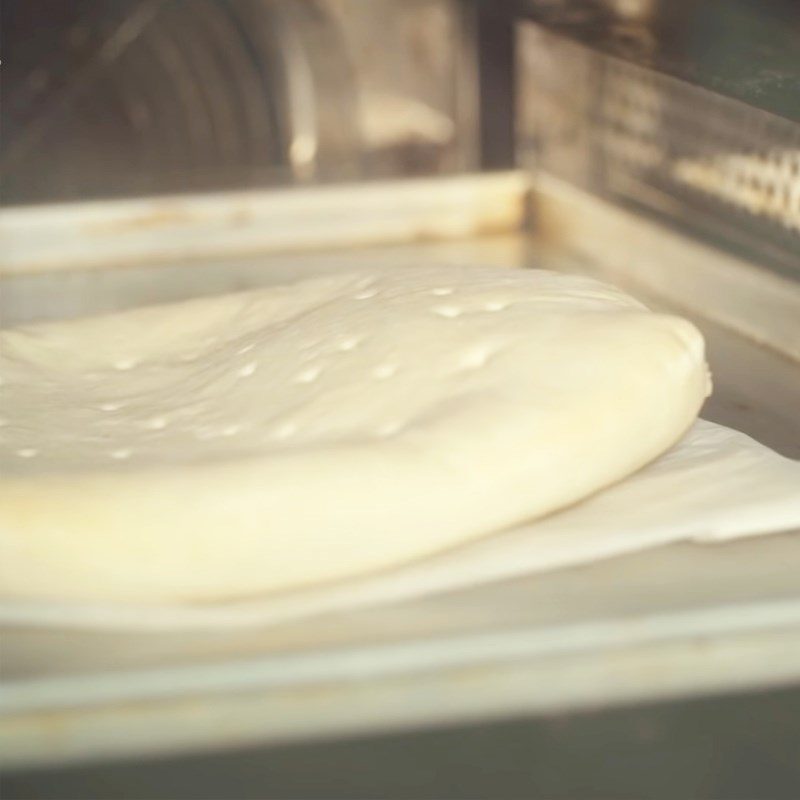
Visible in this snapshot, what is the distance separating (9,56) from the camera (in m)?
1.60

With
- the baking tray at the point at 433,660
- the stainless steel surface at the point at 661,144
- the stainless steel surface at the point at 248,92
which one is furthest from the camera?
the stainless steel surface at the point at 248,92

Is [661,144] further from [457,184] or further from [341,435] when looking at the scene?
[341,435]

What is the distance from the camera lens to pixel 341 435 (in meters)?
0.66

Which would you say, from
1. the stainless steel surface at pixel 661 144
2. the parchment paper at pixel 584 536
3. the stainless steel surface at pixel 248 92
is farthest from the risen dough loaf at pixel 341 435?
the stainless steel surface at pixel 248 92

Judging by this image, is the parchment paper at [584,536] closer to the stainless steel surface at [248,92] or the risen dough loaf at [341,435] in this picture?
the risen dough loaf at [341,435]

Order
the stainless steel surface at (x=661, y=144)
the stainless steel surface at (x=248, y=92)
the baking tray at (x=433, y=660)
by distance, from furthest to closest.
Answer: the stainless steel surface at (x=248, y=92) < the stainless steel surface at (x=661, y=144) < the baking tray at (x=433, y=660)

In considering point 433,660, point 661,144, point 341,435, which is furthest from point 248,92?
point 433,660

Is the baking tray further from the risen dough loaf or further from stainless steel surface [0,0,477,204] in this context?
stainless steel surface [0,0,477,204]

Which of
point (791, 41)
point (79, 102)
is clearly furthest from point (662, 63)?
point (79, 102)

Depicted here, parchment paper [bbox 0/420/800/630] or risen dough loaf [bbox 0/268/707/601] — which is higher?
risen dough loaf [bbox 0/268/707/601]

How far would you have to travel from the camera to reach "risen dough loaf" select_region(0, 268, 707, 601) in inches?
24.0

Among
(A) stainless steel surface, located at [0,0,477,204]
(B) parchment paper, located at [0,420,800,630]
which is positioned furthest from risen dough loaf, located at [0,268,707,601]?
(A) stainless steel surface, located at [0,0,477,204]

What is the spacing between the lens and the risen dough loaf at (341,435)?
609 millimetres

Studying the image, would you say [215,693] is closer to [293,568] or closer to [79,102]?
[293,568]
